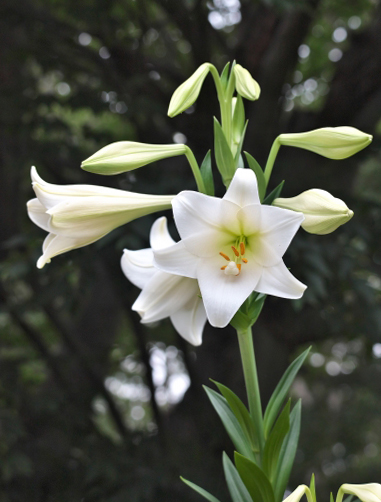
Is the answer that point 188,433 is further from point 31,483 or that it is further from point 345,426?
point 345,426

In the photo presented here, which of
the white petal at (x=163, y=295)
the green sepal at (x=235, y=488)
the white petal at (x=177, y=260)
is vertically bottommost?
the green sepal at (x=235, y=488)

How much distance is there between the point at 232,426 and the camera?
3.17 ft

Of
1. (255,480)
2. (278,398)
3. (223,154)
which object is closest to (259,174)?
(223,154)

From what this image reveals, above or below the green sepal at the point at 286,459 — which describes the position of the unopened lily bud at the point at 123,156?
above

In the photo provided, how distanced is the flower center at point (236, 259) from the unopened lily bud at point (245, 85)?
0.30 meters

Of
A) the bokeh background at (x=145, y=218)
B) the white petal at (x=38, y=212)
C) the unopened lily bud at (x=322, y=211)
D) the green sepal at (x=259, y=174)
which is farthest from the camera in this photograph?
the bokeh background at (x=145, y=218)

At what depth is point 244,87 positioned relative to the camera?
0.99 metres

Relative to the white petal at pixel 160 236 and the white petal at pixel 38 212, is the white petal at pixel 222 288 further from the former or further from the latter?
the white petal at pixel 38 212

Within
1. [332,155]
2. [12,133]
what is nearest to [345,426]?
[12,133]

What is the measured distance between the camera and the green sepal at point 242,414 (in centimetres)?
92

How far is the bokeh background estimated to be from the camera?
8.00 ft

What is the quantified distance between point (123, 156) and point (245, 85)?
287mm

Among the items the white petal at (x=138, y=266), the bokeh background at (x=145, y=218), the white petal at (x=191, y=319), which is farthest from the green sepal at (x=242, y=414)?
the bokeh background at (x=145, y=218)

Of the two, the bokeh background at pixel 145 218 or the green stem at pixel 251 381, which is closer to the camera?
the green stem at pixel 251 381
